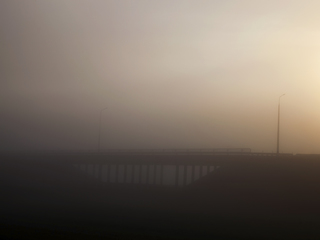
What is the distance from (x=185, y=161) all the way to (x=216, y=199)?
2136 cm

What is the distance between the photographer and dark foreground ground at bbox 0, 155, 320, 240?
3278 centimetres

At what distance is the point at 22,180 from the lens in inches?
3110

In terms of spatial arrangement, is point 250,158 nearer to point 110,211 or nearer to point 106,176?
point 110,211

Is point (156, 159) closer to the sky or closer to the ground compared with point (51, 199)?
closer to the sky

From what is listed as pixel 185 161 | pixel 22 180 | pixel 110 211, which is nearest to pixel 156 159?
pixel 185 161

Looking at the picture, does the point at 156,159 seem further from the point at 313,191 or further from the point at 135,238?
the point at 135,238

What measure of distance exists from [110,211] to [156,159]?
112ft

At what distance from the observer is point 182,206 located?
49.6 meters

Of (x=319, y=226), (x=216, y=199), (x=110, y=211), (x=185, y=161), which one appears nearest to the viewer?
(x=319, y=226)

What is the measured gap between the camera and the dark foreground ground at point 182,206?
108 feet

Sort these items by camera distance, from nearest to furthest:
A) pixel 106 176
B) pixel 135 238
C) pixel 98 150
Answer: pixel 135 238, pixel 98 150, pixel 106 176

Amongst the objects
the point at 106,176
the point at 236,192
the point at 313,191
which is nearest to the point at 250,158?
the point at 236,192

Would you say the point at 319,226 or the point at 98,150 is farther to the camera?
the point at 98,150

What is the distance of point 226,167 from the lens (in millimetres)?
66625
